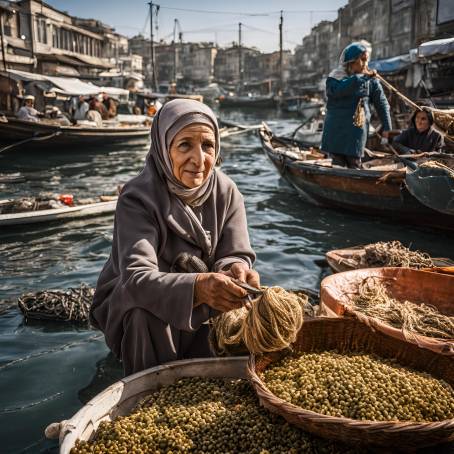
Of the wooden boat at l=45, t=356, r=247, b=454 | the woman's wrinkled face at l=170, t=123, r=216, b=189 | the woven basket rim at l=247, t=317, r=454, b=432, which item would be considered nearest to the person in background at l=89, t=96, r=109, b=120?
the woman's wrinkled face at l=170, t=123, r=216, b=189

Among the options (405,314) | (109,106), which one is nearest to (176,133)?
(405,314)

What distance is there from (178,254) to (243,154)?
1587 cm

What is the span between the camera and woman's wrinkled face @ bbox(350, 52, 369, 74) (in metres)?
6.33

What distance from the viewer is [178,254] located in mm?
2578

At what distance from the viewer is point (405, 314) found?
282 cm

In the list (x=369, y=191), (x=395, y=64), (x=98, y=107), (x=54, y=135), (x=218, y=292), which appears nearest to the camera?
(x=218, y=292)

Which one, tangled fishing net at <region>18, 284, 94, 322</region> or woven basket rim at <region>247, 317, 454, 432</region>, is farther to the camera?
tangled fishing net at <region>18, 284, 94, 322</region>

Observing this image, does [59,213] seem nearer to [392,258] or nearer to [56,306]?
[56,306]

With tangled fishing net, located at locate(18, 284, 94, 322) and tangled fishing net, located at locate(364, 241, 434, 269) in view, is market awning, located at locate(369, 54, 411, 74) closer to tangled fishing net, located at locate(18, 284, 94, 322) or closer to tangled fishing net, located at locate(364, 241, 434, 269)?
tangled fishing net, located at locate(364, 241, 434, 269)

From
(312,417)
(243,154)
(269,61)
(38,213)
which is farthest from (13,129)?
(269,61)

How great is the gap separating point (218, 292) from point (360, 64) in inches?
210

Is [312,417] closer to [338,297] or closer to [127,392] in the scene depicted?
[127,392]

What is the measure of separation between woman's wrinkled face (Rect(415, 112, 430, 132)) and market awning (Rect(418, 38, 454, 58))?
5.99 m

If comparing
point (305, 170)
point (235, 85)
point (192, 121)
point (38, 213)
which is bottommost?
point (38, 213)
